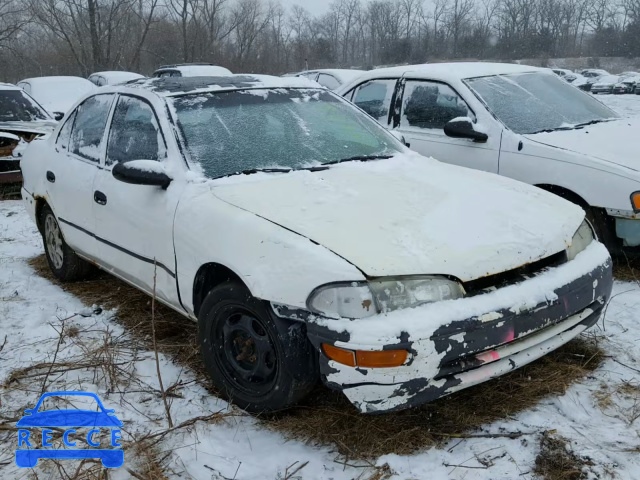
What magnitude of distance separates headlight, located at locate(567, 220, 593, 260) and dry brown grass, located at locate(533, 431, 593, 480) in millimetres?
911

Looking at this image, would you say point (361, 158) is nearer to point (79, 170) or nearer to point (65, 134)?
point (79, 170)

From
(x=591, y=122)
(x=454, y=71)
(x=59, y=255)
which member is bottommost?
(x=59, y=255)

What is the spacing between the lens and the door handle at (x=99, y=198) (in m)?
3.91

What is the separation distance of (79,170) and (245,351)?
2.13 meters

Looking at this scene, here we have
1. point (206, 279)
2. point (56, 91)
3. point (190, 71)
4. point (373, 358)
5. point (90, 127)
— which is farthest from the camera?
point (190, 71)

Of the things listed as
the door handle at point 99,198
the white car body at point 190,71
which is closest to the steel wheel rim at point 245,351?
the door handle at point 99,198

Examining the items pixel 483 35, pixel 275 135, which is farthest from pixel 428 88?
pixel 483 35

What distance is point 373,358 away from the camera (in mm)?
2430

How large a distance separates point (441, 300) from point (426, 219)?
1.55 feet

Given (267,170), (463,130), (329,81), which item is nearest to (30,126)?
(463,130)

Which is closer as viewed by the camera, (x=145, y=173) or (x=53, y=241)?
(x=145, y=173)

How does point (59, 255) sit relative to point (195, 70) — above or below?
below

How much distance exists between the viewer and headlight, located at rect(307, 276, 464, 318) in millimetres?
2469

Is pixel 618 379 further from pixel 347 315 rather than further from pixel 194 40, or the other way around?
pixel 194 40
